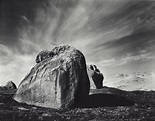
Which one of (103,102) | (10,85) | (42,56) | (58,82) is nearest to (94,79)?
(103,102)

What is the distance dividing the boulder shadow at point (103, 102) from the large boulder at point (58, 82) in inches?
21.6

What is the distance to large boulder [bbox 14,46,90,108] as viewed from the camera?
1454 cm

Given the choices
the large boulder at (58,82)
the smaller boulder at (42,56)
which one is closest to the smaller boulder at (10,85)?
the smaller boulder at (42,56)

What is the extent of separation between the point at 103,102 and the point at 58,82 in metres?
4.67

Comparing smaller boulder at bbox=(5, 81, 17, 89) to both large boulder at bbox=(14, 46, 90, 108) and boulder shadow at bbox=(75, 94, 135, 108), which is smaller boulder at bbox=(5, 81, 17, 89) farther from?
boulder shadow at bbox=(75, 94, 135, 108)

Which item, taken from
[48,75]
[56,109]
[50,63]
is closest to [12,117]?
[56,109]

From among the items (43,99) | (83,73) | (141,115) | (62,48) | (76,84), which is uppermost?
(62,48)

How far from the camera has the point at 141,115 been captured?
12.1 m

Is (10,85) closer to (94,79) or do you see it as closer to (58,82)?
(94,79)

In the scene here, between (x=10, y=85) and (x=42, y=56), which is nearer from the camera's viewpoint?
(x=42, y=56)

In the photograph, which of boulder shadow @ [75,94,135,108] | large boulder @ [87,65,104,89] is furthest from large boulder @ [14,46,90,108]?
large boulder @ [87,65,104,89]

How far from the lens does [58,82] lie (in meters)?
14.7

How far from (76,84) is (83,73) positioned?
1.33 meters

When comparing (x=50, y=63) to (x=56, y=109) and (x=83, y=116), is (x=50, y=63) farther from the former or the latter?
(x=83, y=116)
